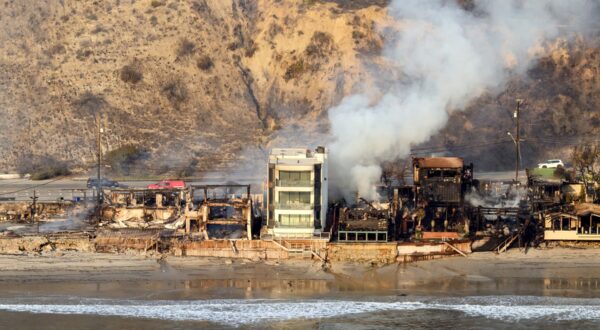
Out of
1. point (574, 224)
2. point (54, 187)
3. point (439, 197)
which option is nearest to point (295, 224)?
point (439, 197)

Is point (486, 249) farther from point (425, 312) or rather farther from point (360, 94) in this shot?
point (360, 94)

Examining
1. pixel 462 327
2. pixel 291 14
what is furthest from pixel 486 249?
pixel 291 14

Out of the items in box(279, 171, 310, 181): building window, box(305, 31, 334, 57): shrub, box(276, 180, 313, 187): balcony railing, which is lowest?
box(276, 180, 313, 187): balcony railing

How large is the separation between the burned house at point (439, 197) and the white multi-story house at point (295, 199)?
20.4ft

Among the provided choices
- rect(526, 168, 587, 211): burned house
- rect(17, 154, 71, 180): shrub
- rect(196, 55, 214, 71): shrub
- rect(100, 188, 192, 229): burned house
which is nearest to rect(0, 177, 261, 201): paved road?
rect(17, 154, 71, 180): shrub

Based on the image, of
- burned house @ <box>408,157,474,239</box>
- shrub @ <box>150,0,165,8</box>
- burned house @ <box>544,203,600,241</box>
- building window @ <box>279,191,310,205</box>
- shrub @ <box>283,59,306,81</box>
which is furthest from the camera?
shrub @ <box>150,0,165,8</box>

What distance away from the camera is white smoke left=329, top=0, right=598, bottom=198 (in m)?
84.7

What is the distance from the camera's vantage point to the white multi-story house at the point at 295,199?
7469 cm

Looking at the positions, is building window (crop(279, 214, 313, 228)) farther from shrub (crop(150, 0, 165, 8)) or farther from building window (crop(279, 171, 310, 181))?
shrub (crop(150, 0, 165, 8))

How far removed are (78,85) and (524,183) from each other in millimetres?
49525

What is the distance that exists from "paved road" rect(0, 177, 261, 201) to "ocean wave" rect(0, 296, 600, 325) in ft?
82.7

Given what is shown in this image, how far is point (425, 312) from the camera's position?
5906 centimetres

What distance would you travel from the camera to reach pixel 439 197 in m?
78.5

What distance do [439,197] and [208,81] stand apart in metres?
46.8
